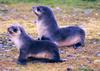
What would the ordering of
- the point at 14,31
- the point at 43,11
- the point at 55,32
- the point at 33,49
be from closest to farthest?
1. the point at 33,49
2. the point at 14,31
3. the point at 43,11
4. the point at 55,32

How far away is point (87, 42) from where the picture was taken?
1098cm

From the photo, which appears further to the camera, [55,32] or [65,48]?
[55,32]

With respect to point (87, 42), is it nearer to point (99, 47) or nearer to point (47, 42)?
point (99, 47)

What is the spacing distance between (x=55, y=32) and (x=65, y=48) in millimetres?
397

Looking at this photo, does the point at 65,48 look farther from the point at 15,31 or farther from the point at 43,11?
the point at 15,31

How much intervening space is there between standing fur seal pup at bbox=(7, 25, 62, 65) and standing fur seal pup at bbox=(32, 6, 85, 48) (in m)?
1.46

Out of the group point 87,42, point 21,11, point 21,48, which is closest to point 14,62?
point 21,48

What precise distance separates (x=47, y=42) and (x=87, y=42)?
2.25 metres

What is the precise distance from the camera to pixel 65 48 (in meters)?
10.4

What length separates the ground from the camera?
8.70m

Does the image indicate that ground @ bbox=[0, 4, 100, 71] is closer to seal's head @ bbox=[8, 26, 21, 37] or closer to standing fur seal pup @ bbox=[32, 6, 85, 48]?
standing fur seal pup @ bbox=[32, 6, 85, 48]

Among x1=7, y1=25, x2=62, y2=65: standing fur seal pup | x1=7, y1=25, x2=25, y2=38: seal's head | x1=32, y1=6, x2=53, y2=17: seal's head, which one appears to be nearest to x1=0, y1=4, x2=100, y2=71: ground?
x1=7, y1=25, x2=62, y2=65: standing fur seal pup

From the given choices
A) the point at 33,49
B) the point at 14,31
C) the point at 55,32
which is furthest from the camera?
the point at 55,32

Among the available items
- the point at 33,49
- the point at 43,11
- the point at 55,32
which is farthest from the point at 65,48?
the point at 33,49
